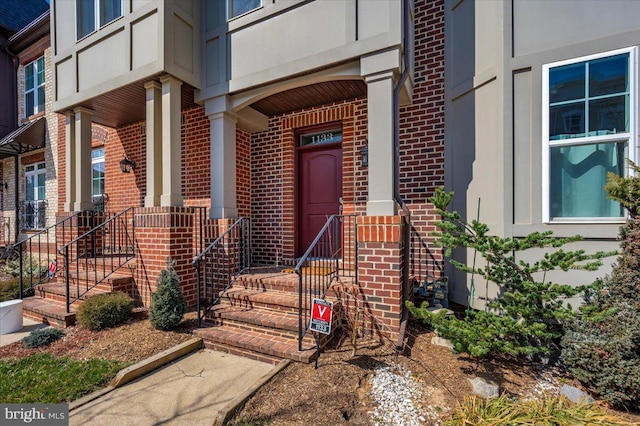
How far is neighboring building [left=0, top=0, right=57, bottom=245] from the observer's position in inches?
353

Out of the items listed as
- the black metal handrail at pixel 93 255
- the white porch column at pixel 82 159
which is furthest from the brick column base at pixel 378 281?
the white porch column at pixel 82 159

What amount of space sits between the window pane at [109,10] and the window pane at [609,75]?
23.5 feet

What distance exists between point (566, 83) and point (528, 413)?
3532 millimetres

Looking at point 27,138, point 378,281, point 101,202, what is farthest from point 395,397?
point 27,138

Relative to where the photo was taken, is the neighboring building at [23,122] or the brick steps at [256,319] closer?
the brick steps at [256,319]

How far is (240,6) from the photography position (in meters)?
4.94

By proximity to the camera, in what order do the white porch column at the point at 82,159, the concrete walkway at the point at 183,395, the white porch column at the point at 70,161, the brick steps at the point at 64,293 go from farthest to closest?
the white porch column at the point at 70,161
the white porch column at the point at 82,159
the brick steps at the point at 64,293
the concrete walkway at the point at 183,395

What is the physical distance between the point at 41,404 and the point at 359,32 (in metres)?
5.16

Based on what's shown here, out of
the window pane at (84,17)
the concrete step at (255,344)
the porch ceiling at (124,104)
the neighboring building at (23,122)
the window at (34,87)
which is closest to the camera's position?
the concrete step at (255,344)

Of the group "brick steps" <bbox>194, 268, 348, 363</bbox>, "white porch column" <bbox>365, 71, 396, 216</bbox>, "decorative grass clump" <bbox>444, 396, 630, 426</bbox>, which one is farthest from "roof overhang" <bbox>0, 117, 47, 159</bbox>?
"decorative grass clump" <bbox>444, 396, 630, 426</bbox>

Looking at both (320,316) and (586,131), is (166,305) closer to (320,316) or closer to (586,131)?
(320,316)

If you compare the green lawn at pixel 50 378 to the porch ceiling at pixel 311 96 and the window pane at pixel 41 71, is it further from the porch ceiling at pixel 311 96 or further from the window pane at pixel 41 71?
the window pane at pixel 41 71

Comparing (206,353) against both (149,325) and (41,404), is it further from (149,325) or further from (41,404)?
(41,404)

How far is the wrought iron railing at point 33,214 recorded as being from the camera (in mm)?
9180
